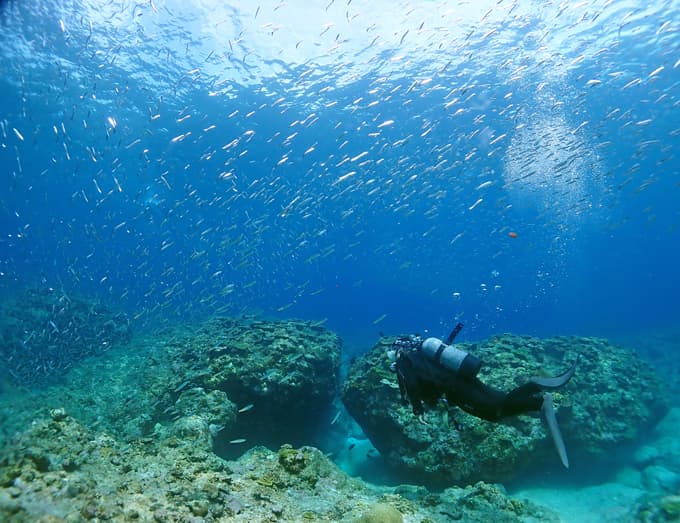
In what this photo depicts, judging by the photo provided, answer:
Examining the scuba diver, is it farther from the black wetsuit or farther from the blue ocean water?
the blue ocean water

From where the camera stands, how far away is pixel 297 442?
37.0 ft

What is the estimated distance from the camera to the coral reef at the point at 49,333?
48.3 ft

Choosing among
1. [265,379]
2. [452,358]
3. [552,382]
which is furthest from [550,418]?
[265,379]

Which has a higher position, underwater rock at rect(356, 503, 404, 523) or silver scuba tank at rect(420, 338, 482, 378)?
silver scuba tank at rect(420, 338, 482, 378)

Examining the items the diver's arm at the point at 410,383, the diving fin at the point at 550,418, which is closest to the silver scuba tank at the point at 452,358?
the diver's arm at the point at 410,383

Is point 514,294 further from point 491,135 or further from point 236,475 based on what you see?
point 236,475

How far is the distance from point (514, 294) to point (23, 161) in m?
164

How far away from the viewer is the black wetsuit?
4.68m

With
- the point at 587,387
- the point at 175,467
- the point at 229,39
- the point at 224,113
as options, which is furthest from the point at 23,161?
the point at 587,387

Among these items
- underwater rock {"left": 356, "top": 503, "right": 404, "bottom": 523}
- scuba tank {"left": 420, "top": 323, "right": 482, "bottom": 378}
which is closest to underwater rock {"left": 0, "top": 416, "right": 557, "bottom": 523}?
underwater rock {"left": 356, "top": 503, "right": 404, "bottom": 523}

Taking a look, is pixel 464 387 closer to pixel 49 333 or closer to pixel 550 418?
pixel 550 418

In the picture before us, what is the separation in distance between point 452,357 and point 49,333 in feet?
70.1

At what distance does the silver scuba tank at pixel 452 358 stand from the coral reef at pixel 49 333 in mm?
14081

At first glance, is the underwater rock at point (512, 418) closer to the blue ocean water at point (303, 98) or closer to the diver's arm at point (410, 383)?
the diver's arm at point (410, 383)
